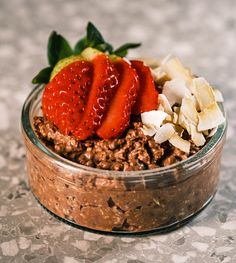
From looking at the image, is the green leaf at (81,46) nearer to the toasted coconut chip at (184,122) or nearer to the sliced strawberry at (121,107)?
the sliced strawberry at (121,107)

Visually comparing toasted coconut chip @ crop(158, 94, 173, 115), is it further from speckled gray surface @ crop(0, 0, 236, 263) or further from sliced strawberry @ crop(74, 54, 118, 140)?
speckled gray surface @ crop(0, 0, 236, 263)

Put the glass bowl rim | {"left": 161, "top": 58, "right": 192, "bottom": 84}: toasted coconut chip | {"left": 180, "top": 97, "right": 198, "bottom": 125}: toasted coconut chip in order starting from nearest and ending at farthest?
the glass bowl rim, {"left": 180, "top": 97, "right": 198, "bottom": 125}: toasted coconut chip, {"left": 161, "top": 58, "right": 192, "bottom": 84}: toasted coconut chip

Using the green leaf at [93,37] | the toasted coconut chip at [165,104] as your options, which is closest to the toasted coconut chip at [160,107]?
the toasted coconut chip at [165,104]

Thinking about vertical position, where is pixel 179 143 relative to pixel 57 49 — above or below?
below

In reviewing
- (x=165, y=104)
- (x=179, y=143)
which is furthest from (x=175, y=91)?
(x=179, y=143)

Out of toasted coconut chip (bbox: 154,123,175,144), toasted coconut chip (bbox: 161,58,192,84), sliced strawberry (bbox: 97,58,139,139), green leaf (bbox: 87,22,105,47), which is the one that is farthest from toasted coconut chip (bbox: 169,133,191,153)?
green leaf (bbox: 87,22,105,47)

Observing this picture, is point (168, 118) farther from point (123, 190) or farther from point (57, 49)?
point (57, 49)
